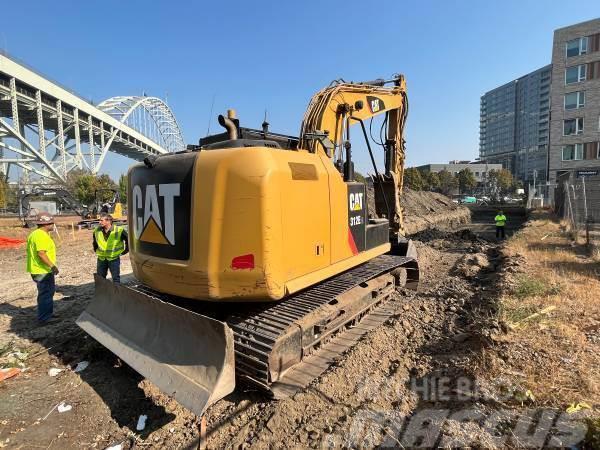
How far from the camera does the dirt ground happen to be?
2.95 metres

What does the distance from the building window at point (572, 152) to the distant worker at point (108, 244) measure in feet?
136

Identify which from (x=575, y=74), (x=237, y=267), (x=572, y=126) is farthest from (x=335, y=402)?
(x=575, y=74)

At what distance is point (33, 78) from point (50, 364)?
2184 inches

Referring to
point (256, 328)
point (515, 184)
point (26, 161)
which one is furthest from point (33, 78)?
point (515, 184)

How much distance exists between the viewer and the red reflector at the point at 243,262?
3.42 m

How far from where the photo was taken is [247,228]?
11.2 ft

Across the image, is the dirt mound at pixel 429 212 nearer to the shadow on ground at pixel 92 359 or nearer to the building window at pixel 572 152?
the building window at pixel 572 152

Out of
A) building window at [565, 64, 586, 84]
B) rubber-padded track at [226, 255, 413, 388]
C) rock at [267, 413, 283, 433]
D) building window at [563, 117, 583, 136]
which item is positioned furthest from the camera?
building window at [563, 117, 583, 136]

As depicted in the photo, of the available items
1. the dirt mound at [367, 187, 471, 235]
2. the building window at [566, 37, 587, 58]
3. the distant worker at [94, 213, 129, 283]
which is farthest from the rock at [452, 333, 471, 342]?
the building window at [566, 37, 587, 58]

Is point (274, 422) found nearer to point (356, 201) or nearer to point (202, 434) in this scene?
point (202, 434)

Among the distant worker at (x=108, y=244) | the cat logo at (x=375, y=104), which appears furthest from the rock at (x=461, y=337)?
the distant worker at (x=108, y=244)

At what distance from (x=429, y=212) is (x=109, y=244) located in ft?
82.8

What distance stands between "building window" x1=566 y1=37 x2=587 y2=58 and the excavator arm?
3821 centimetres

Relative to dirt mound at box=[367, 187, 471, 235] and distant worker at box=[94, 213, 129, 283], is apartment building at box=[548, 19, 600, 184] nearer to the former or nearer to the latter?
dirt mound at box=[367, 187, 471, 235]
